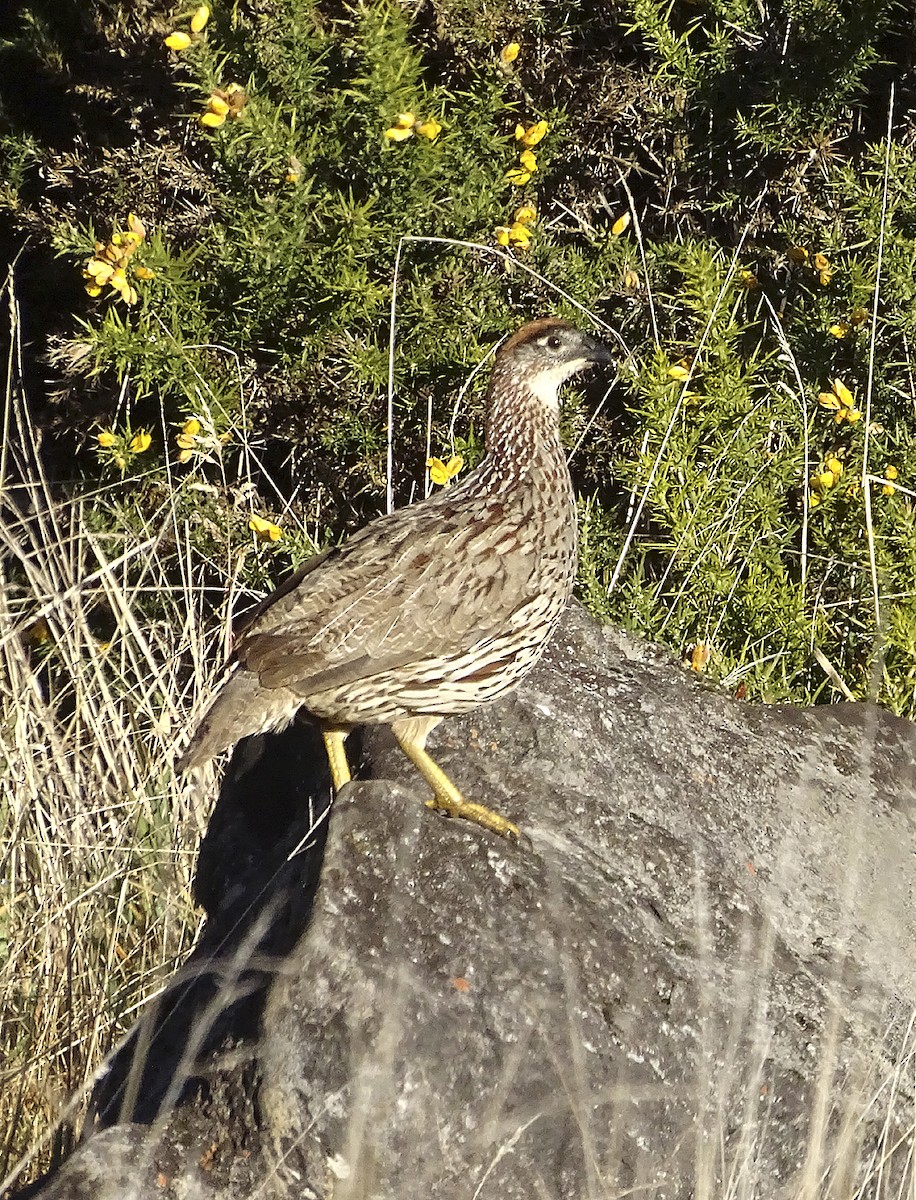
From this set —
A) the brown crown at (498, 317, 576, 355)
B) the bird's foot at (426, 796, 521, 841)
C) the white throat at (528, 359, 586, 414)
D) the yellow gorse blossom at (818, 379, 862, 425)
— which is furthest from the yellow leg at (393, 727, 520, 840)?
the yellow gorse blossom at (818, 379, 862, 425)

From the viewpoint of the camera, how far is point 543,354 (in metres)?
5.17

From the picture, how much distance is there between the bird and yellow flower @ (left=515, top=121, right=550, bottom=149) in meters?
1.67

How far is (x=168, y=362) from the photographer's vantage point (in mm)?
5992

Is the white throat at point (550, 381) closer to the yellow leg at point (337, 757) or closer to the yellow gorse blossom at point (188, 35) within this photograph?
the yellow leg at point (337, 757)

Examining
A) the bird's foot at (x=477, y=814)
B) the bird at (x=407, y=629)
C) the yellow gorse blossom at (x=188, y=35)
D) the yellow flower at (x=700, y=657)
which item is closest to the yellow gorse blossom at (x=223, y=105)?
the yellow gorse blossom at (x=188, y=35)

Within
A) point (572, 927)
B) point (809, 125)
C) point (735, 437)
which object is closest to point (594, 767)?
point (572, 927)

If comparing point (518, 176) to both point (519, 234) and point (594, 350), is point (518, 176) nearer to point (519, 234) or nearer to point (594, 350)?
point (519, 234)

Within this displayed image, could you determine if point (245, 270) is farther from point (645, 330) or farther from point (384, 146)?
point (645, 330)

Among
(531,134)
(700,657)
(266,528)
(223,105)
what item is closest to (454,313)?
(531,134)

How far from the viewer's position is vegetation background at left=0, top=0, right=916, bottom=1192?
5555mm

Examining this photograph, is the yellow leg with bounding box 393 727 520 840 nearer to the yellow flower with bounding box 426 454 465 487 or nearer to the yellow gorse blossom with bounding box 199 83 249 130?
the yellow flower with bounding box 426 454 465 487

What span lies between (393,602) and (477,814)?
2.69 feet

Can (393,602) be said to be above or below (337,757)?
above

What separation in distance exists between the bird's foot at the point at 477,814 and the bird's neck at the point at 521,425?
1.30 metres
